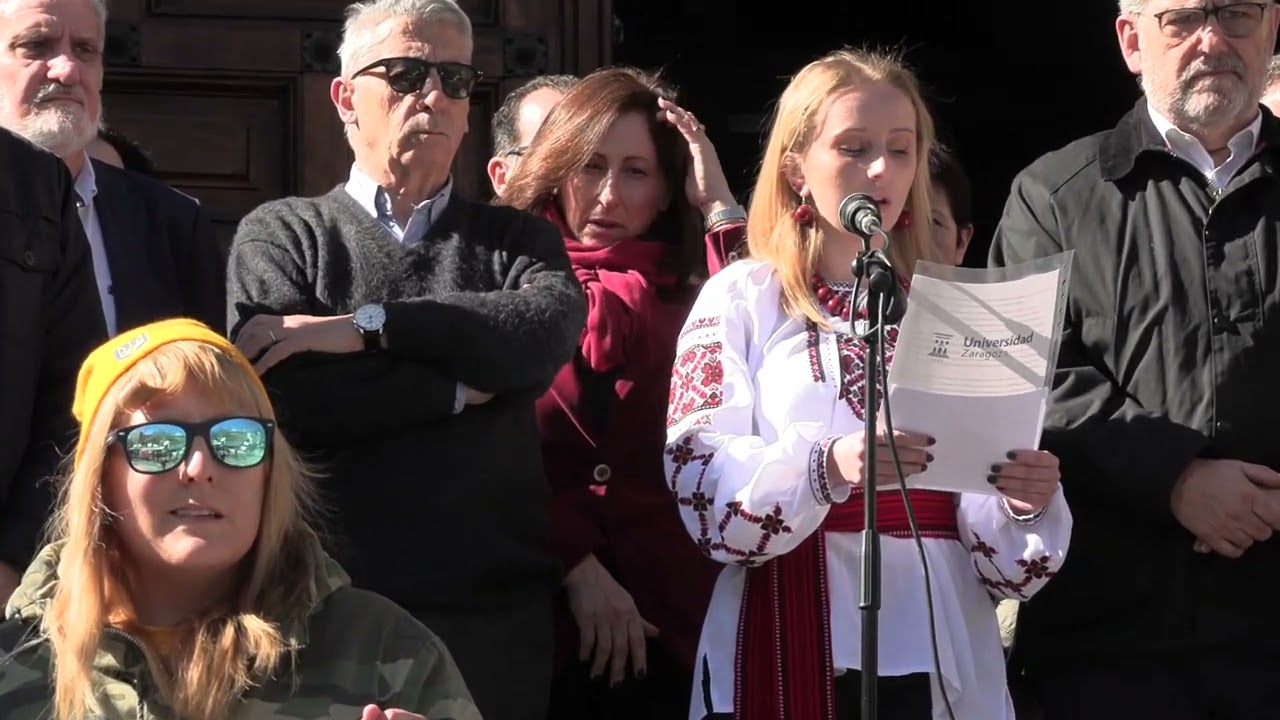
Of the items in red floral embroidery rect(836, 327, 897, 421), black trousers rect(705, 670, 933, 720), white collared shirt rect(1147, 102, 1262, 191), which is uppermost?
white collared shirt rect(1147, 102, 1262, 191)

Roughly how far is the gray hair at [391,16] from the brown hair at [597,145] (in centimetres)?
42

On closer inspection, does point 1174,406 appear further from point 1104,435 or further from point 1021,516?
point 1021,516

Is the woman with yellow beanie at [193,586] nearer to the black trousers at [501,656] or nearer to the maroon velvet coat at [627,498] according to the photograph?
the black trousers at [501,656]

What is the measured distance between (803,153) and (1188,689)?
1.26 meters

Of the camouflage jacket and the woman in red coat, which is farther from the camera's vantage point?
the woman in red coat

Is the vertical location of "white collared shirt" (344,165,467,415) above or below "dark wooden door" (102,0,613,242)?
below

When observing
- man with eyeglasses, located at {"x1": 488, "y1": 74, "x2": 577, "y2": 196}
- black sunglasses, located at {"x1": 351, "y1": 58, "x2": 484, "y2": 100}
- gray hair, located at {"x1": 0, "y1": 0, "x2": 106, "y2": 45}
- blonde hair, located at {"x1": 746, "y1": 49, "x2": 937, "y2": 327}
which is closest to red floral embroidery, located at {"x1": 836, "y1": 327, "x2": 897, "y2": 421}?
blonde hair, located at {"x1": 746, "y1": 49, "x2": 937, "y2": 327}

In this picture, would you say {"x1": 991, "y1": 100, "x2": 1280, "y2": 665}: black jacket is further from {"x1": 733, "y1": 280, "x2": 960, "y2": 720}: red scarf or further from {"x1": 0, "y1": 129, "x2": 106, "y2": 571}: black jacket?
{"x1": 0, "y1": 129, "x2": 106, "y2": 571}: black jacket

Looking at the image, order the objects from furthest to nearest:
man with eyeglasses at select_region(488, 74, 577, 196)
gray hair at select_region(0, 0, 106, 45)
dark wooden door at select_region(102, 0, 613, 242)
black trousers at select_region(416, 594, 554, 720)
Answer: dark wooden door at select_region(102, 0, 613, 242) → man with eyeglasses at select_region(488, 74, 577, 196) → gray hair at select_region(0, 0, 106, 45) → black trousers at select_region(416, 594, 554, 720)

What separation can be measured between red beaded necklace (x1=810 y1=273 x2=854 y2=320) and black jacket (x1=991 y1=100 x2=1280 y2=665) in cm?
48

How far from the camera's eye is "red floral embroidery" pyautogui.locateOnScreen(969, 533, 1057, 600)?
153 inches

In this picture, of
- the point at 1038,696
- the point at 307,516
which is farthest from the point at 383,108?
the point at 1038,696

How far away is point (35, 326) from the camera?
3.80 meters

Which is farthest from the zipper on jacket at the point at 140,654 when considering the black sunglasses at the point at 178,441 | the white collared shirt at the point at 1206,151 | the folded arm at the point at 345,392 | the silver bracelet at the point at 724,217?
the white collared shirt at the point at 1206,151
